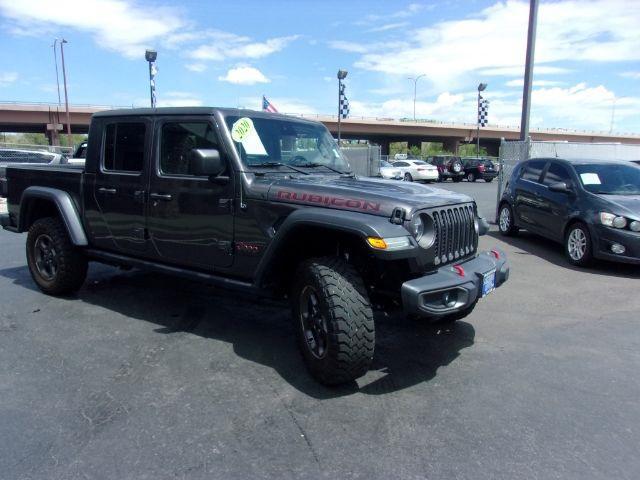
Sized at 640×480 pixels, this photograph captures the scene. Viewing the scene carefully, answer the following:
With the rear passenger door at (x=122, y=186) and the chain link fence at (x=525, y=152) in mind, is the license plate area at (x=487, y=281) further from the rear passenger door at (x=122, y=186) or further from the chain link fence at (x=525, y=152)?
the chain link fence at (x=525, y=152)

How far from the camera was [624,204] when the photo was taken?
7.34 m

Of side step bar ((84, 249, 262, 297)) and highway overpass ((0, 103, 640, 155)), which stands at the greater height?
highway overpass ((0, 103, 640, 155))

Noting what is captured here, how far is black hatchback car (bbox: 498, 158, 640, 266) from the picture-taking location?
23.4 feet

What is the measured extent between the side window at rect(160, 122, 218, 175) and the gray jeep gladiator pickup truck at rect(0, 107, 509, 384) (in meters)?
0.01

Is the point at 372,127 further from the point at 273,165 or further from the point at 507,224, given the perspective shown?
the point at 273,165

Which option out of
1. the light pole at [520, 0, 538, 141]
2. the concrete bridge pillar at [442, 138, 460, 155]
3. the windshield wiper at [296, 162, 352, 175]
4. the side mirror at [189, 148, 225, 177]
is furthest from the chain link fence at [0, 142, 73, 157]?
the concrete bridge pillar at [442, 138, 460, 155]

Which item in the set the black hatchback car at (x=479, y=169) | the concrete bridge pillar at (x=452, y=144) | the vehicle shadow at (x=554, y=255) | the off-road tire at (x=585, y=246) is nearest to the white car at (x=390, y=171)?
the black hatchback car at (x=479, y=169)

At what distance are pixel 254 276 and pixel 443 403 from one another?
163 cm

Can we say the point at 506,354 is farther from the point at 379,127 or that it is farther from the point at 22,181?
the point at 379,127

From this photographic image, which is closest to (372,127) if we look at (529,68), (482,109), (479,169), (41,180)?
(482,109)

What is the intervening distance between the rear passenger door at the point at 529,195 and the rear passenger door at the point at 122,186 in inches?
266

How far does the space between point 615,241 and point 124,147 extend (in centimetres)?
618

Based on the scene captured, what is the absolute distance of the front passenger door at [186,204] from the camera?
4.27 m

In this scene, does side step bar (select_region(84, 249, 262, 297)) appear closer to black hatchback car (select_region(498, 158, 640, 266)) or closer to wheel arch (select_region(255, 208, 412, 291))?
wheel arch (select_region(255, 208, 412, 291))
